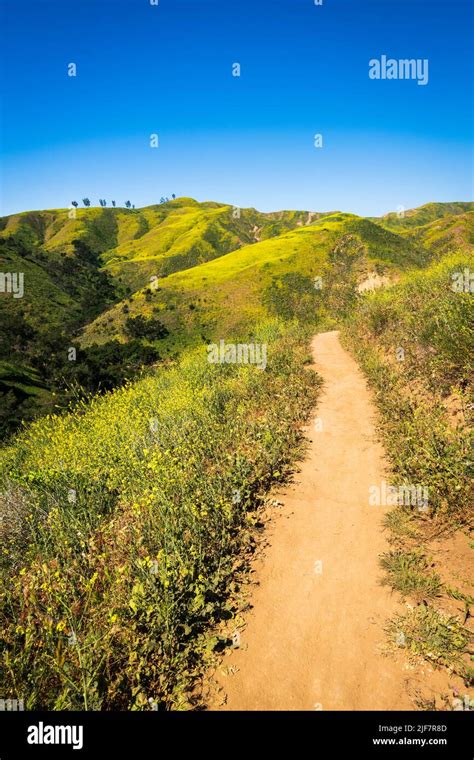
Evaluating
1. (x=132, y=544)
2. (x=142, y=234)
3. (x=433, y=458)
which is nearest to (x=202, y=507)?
(x=132, y=544)

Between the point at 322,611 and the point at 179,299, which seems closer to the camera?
the point at 322,611

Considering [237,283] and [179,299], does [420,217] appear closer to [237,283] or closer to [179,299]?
[237,283]

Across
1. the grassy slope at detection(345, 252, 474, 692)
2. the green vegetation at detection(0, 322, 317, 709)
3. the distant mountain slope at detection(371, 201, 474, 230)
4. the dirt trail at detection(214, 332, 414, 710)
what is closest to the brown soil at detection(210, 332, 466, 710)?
the dirt trail at detection(214, 332, 414, 710)

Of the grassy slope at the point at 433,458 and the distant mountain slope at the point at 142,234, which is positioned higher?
the distant mountain slope at the point at 142,234

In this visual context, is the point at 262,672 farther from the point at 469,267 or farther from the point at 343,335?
the point at 343,335

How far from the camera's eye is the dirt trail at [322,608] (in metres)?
3.73

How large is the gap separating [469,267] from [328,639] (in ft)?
42.9

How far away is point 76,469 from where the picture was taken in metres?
7.77

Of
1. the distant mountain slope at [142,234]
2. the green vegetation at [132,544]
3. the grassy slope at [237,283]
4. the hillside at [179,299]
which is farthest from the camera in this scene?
the distant mountain slope at [142,234]

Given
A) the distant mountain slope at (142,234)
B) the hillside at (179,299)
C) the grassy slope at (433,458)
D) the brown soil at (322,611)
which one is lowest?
the brown soil at (322,611)

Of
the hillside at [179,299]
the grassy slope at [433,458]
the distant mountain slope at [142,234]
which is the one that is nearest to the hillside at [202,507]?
the grassy slope at [433,458]

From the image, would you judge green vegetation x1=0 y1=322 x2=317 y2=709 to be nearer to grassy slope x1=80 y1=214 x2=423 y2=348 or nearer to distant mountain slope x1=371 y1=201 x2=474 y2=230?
grassy slope x1=80 y1=214 x2=423 y2=348

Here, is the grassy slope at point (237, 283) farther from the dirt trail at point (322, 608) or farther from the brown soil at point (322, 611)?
the brown soil at point (322, 611)

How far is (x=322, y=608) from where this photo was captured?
464cm
